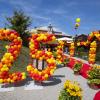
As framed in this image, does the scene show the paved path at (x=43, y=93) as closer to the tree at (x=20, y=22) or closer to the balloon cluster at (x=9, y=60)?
the balloon cluster at (x=9, y=60)

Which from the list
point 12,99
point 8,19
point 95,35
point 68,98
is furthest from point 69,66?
point 8,19

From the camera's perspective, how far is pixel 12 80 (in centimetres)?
1473

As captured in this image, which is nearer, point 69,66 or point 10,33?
point 10,33

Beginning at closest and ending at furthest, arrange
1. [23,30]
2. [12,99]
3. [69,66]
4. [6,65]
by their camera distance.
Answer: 1. [12,99]
2. [6,65]
3. [69,66]
4. [23,30]

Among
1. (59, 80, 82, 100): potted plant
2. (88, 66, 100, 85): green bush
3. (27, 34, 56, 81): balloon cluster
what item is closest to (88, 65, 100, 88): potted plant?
(88, 66, 100, 85): green bush

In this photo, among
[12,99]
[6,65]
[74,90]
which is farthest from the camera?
[6,65]

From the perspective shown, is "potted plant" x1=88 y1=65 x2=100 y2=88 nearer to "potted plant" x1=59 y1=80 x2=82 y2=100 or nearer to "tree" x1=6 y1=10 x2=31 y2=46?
"potted plant" x1=59 y1=80 x2=82 y2=100

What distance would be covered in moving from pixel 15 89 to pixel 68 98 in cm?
520

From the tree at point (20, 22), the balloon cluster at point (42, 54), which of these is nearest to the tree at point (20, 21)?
the tree at point (20, 22)

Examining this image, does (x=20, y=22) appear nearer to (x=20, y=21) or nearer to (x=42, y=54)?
(x=20, y=21)

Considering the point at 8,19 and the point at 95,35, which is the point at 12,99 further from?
the point at 8,19

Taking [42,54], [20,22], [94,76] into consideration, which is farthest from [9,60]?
[20,22]

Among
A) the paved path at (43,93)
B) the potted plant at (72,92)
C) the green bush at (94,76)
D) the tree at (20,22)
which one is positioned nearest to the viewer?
the potted plant at (72,92)

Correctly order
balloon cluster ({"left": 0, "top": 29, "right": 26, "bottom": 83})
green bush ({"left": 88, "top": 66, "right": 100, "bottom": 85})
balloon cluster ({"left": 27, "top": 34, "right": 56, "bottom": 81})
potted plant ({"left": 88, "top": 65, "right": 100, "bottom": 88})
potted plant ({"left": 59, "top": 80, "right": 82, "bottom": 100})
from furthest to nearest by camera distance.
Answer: balloon cluster ({"left": 27, "top": 34, "right": 56, "bottom": 81})
balloon cluster ({"left": 0, "top": 29, "right": 26, "bottom": 83})
green bush ({"left": 88, "top": 66, "right": 100, "bottom": 85})
potted plant ({"left": 88, "top": 65, "right": 100, "bottom": 88})
potted plant ({"left": 59, "top": 80, "right": 82, "bottom": 100})
